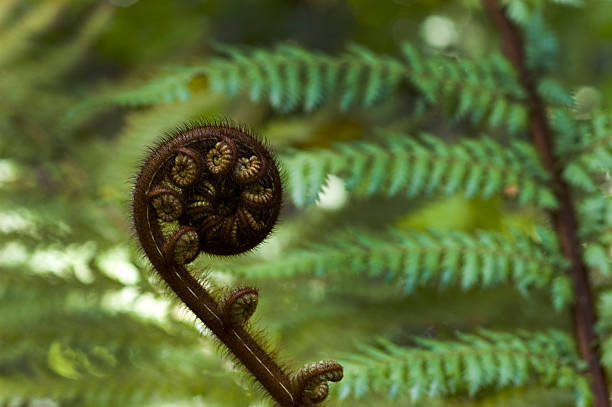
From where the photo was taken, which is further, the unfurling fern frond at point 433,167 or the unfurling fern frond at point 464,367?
the unfurling fern frond at point 433,167

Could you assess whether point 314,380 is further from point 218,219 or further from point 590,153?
point 590,153

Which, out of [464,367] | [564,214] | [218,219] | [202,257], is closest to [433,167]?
[564,214]

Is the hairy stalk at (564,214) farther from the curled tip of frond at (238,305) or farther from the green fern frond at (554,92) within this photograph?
the curled tip of frond at (238,305)

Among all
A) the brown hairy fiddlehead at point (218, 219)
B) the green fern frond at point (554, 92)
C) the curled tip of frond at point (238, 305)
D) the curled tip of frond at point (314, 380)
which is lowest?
the curled tip of frond at point (314, 380)

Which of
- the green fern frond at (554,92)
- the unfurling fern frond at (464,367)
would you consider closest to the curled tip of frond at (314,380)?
the unfurling fern frond at (464,367)

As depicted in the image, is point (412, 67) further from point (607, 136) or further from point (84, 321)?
point (84, 321)

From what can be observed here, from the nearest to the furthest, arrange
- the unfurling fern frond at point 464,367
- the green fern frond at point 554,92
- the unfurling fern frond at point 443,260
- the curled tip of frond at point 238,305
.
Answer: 1. the curled tip of frond at point 238,305
2. the unfurling fern frond at point 464,367
3. the unfurling fern frond at point 443,260
4. the green fern frond at point 554,92
